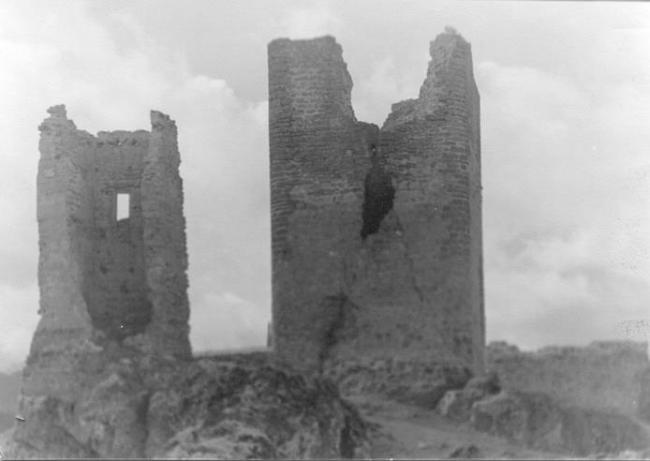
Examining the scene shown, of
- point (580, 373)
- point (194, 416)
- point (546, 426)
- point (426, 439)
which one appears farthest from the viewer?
point (580, 373)

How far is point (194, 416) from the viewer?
2230 centimetres

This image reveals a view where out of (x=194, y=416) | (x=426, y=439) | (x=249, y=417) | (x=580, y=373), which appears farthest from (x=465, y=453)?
(x=580, y=373)

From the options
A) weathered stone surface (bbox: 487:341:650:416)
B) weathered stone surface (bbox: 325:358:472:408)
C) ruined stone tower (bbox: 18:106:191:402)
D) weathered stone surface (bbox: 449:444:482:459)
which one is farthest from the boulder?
ruined stone tower (bbox: 18:106:191:402)

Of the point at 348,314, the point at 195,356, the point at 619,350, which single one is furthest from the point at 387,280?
the point at 619,350

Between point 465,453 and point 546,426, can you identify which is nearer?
point 465,453

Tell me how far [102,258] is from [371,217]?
472 centimetres

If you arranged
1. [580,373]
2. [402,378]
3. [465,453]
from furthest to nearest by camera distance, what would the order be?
[580,373] < [402,378] < [465,453]

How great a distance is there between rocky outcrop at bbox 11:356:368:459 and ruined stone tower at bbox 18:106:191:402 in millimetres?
575

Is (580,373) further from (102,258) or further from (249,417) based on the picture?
(102,258)

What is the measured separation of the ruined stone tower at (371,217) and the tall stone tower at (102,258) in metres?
2.41

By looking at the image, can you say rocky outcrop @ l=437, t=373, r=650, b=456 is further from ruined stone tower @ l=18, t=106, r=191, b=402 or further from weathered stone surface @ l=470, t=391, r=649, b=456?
ruined stone tower @ l=18, t=106, r=191, b=402

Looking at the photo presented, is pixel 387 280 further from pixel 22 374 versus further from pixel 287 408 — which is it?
pixel 22 374

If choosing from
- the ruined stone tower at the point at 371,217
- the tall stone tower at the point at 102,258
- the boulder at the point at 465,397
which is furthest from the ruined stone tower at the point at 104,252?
the boulder at the point at 465,397

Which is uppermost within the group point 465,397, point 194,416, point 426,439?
point 465,397
